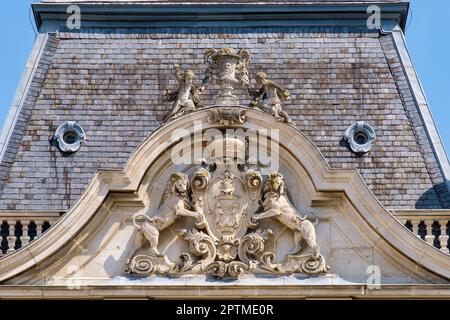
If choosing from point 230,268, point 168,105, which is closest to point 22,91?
point 168,105

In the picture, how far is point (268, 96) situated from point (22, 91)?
6.41m

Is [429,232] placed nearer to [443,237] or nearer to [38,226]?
[443,237]

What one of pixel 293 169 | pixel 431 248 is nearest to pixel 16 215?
pixel 293 169

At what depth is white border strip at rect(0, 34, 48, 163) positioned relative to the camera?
43.1m

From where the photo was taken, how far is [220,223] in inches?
1539

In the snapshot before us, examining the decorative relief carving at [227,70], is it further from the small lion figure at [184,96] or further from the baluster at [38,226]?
the baluster at [38,226]

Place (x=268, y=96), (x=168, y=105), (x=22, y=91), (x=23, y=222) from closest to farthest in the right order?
1. (x=23, y=222)
2. (x=268, y=96)
3. (x=168, y=105)
4. (x=22, y=91)

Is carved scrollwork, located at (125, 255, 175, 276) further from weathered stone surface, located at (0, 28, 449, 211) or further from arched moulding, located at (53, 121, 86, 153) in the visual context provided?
arched moulding, located at (53, 121, 86, 153)

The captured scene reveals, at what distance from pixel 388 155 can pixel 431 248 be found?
14.1 ft

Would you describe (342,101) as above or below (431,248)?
above

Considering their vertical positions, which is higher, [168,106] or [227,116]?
[168,106]

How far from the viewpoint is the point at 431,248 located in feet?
127

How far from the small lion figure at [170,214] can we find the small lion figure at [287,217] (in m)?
1.26
